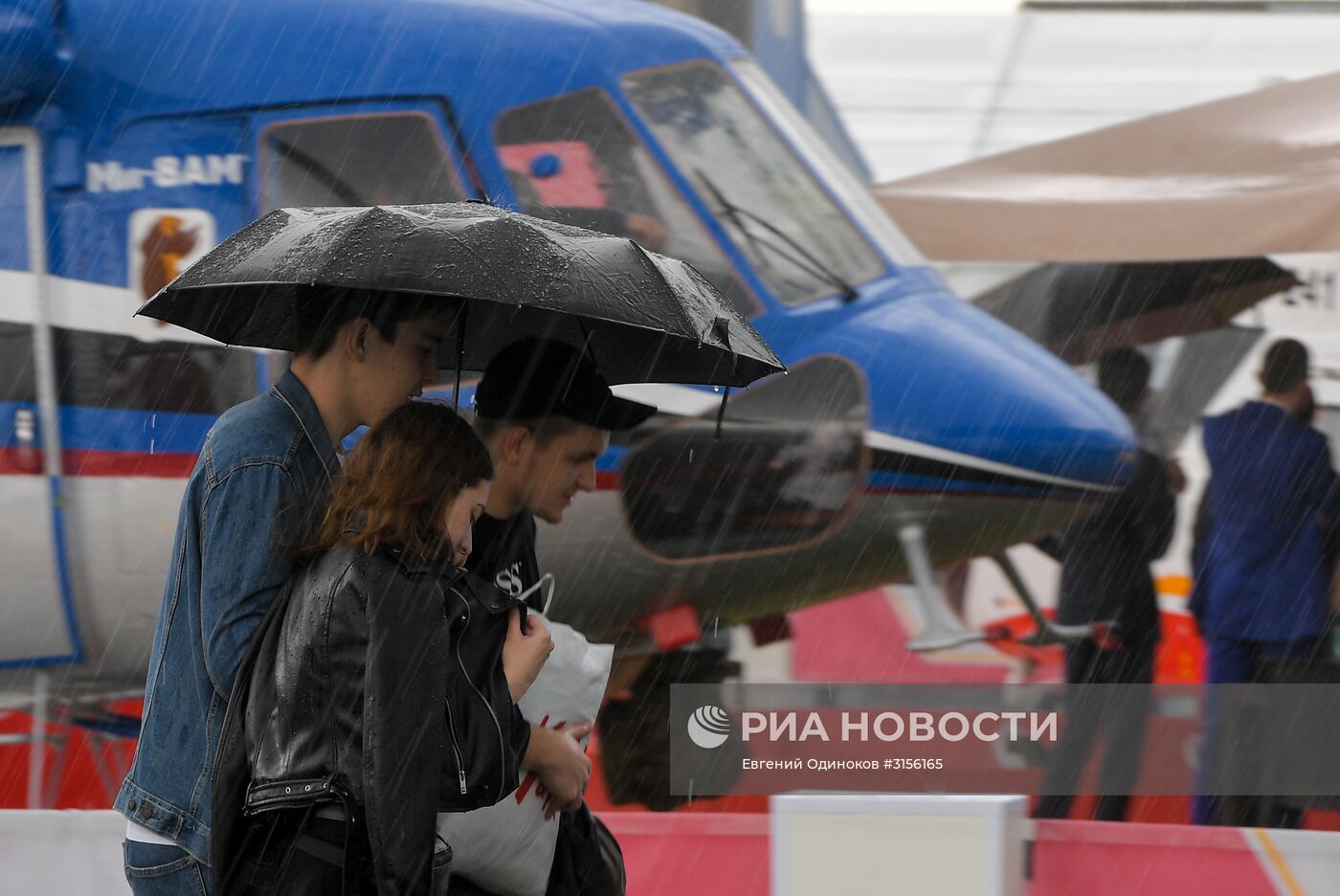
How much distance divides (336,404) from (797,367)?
6.65ft

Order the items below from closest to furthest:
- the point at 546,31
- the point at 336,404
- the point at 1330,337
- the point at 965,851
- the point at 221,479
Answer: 1. the point at 221,479
2. the point at 336,404
3. the point at 965,851
4. the point at 1330,337
5. the point at 546,31

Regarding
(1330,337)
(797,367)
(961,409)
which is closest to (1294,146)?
(1330,337)

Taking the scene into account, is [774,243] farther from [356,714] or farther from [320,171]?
[356,714]

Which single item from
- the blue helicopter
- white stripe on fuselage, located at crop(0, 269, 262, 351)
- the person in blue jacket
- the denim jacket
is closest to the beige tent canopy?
the blue helicopter

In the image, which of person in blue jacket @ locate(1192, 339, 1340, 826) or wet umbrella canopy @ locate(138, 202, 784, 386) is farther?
person in blue jacket @ locate(1192, 339, 1340, 826)

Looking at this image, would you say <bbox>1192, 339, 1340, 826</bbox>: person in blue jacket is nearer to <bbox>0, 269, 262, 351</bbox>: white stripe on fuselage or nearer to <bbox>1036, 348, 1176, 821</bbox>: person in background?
<bbox>1036, 348, 1176, 821</bbox>: person in background

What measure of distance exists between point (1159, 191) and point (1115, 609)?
3.47 feet

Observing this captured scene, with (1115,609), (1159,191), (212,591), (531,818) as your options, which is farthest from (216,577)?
(1159,191)

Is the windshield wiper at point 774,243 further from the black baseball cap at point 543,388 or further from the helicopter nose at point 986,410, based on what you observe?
the black baseball cap at point 543,388

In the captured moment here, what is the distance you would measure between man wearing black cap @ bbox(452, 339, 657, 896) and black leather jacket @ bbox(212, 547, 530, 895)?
436 millimetres

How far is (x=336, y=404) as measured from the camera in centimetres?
190

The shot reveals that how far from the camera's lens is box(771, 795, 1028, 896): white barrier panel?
8.75 ft

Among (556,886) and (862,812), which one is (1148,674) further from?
Answer: (556,886)
